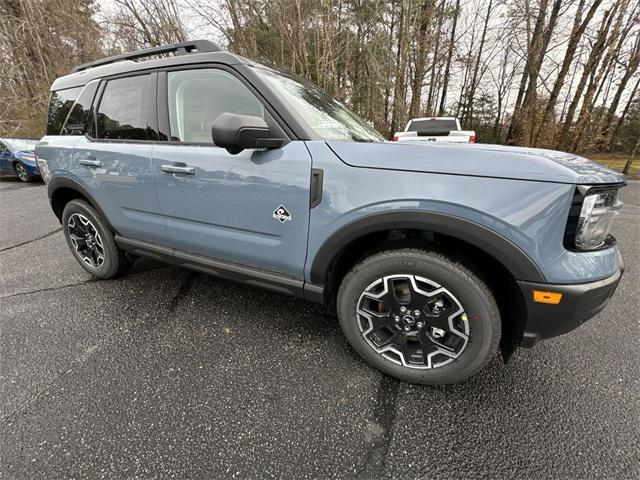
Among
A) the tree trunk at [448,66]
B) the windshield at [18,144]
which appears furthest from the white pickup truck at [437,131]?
the windshield at [18,144]

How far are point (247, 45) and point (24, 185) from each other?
9097 mm

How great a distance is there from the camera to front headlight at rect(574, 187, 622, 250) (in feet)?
4.16

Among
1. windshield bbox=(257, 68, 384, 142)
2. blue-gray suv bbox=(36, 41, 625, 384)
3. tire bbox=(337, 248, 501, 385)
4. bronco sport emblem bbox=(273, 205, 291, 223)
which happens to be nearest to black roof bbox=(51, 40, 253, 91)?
blue-gray suv bbox=(36, 41, 625, 384)

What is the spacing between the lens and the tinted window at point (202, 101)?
1.90 m

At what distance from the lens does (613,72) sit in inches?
423

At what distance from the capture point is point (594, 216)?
1303mm

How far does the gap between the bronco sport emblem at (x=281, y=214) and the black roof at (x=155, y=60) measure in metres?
0.99

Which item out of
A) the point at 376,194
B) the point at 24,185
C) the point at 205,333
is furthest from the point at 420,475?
the point at 24,185

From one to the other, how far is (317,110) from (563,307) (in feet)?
5.88

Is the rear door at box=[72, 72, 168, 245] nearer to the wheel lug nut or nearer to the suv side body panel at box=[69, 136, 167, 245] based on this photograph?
the suv side body panel at box=[69, 136, 167, 245]

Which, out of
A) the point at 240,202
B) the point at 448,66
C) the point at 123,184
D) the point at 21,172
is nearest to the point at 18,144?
the point at 21,172

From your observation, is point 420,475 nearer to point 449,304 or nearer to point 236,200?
point 449,304

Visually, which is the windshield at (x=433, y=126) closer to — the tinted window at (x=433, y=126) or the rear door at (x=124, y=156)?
the tinted window at (x=433, y=126)

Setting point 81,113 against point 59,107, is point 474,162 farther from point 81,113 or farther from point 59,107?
point 59,107
